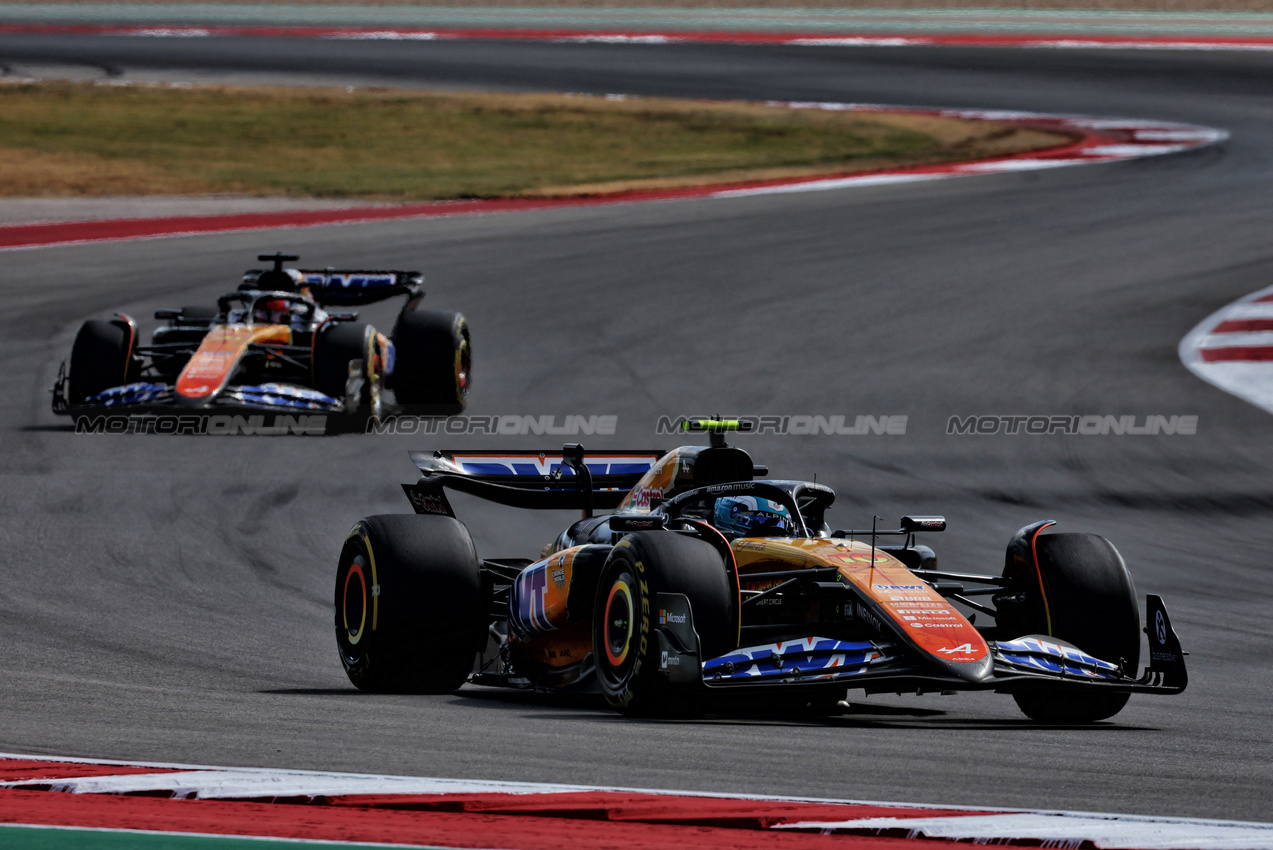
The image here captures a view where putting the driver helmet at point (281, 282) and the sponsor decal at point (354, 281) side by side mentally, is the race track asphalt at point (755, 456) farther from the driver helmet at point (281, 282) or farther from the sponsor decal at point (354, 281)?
the driver helmet at point (281, 282)

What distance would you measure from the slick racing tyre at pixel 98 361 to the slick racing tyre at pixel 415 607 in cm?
864

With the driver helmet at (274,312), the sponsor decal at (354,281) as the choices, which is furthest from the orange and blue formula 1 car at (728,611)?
the sponsor decal at (354,281)

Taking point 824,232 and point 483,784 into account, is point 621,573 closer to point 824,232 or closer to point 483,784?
point 483,784

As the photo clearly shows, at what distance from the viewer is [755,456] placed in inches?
611

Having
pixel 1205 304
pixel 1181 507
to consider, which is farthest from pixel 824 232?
pixel 1181 507

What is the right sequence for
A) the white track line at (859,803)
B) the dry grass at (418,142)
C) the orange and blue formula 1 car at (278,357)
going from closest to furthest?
the white track line at (859,803) < the orange and blue formula 1 car at (278,357) < the dry grass at (418,142)

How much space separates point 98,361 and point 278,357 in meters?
1.56

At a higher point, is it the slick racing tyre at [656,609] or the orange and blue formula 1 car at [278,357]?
the slick racing tyre at [656,609]

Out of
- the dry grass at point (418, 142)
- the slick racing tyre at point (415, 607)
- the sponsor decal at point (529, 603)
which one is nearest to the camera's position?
the slick racing tyre at point (415, 607)

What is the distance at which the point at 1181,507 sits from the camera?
46.1 feet

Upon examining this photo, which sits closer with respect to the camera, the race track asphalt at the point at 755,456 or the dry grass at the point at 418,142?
the race track asphalt at the point at 755,456

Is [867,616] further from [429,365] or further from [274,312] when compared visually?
[429,365]

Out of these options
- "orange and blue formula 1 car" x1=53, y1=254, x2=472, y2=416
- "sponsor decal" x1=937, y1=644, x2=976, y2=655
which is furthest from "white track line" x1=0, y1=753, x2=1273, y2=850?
"orange and blue formula 1 car" x1=53, y1=254, x2=472, y2=416

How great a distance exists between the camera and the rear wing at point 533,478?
31.3 ft
